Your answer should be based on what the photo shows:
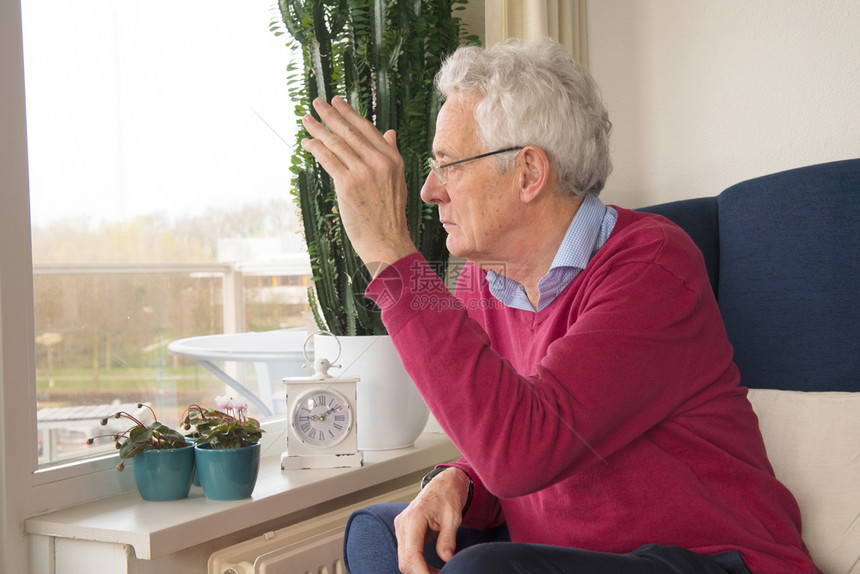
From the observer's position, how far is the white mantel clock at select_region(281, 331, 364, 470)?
1553mm

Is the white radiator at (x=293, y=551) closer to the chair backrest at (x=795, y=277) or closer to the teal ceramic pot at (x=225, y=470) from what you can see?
the teal ceramic pot at (x=225, y=470)

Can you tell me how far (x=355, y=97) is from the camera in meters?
1.66

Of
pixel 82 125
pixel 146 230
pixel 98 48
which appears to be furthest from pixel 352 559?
pixel 98 48

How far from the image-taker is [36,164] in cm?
127

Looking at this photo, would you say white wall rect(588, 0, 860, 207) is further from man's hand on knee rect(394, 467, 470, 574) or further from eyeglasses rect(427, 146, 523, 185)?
man's hand on knee rect(394, 467, 470, 574)

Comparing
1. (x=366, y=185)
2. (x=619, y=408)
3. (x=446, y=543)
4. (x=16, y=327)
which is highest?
(x=366, y=185)

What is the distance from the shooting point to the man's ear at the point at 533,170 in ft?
3.71

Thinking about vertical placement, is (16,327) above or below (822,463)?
above

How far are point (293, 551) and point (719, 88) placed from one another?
59.1 inches

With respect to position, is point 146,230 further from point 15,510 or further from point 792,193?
point 792,193

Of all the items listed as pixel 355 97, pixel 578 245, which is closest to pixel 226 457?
pixel 578 245

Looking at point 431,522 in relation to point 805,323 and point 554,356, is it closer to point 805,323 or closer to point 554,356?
point 554,356

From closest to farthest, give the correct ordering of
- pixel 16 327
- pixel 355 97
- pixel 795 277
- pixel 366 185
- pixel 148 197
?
pixel 366 185 → pixel 16 327 → pixel 795 277 → pixel 148 197 → pixel 355 97

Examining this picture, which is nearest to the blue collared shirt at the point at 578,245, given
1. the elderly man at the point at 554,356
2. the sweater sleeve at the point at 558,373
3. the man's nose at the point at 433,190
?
the elderly man at the point at 554,356
